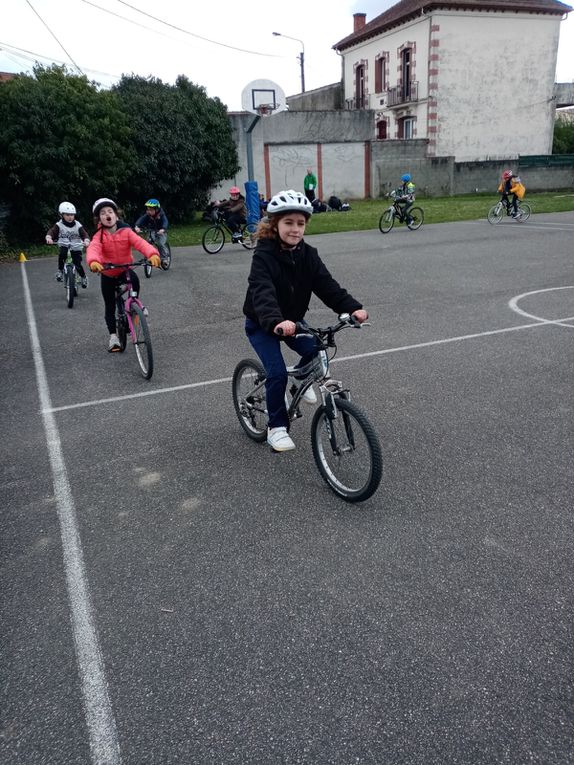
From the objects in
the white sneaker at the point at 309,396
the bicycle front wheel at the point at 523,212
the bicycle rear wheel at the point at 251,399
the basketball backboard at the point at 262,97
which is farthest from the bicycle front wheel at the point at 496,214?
the white sneaker at the point at 309,396

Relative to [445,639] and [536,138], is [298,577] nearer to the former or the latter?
[445,639]

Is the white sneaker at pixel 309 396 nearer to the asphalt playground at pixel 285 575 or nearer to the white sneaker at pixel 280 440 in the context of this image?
the white sneaker at pixel 280 440

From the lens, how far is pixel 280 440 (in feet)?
14.6

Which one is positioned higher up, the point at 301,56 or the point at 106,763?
the point at 301,56

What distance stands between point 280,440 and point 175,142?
2292cm

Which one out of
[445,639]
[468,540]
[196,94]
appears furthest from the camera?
[196,94]

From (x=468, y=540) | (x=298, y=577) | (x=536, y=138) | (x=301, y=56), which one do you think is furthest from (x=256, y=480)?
(x=301, y=56)

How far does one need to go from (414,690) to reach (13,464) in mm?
3665

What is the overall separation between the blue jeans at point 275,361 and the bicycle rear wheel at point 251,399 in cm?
41

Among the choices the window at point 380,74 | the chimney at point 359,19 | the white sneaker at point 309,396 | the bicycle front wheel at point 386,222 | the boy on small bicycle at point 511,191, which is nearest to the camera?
the white sneaker at point 309,396

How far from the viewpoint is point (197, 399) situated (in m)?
6.27

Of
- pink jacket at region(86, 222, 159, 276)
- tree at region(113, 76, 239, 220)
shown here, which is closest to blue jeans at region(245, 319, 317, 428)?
pink jacket at region(86, 222, 159, 276)

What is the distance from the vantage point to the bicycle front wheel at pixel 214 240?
57.0 ft

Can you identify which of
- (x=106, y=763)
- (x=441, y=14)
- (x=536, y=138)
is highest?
(x=441, y=14)
